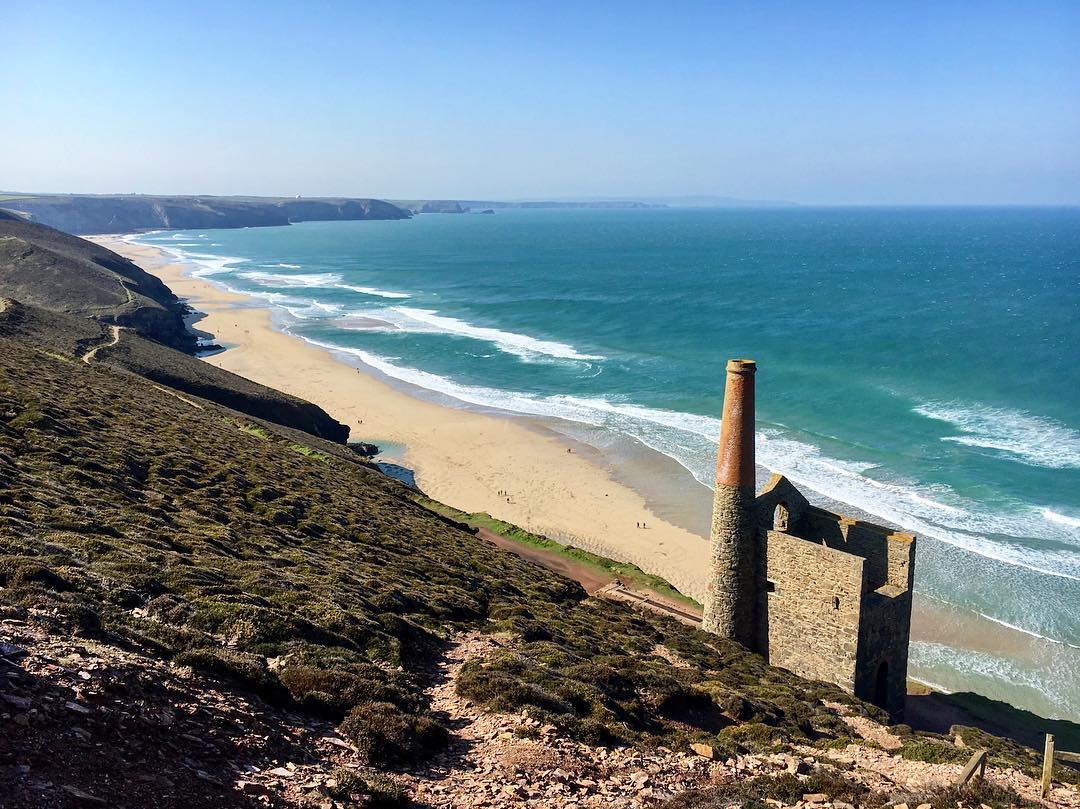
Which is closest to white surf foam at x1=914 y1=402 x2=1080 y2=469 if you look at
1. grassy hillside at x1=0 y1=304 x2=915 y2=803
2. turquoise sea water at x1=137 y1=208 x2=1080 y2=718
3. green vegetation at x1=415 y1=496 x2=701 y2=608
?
turquoise sea water at x1=137 y1=208 x2=1080 y2=718

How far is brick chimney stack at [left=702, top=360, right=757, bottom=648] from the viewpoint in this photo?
20.1 meters

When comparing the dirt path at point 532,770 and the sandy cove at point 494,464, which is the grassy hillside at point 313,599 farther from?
Answer: the sandy cove at point 494,464

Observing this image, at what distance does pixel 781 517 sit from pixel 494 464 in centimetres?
2221

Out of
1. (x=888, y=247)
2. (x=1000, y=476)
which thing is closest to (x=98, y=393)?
(x=1000, y=476)

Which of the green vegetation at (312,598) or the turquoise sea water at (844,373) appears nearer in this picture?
the green vegetation at (312,598)

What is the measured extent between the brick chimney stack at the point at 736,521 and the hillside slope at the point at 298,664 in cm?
99

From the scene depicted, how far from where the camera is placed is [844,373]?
6047 centimetres

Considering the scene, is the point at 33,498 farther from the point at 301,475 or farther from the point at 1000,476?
the point at 1000,476

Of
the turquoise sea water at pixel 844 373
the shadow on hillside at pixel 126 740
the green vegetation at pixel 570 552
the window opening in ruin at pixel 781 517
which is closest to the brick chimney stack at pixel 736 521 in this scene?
the window opening in ruin at pixel 781 517

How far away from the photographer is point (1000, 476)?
38.7 m

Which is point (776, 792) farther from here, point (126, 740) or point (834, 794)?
point (126, 740)

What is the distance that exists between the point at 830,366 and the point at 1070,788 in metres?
53.3

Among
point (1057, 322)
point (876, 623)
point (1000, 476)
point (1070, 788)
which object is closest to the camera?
point (1070, 788)

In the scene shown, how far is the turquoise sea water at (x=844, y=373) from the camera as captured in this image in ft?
97.0
